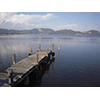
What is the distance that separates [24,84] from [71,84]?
5.43 metres

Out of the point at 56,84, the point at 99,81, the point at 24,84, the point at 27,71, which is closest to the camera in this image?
the point at 27,71

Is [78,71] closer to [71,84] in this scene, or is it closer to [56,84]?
[71,84]

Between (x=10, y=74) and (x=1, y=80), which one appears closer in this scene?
(x=10, y=74)

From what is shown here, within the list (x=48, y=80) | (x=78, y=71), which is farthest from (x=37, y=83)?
(x=78, y=71)

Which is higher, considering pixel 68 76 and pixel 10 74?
pixel 10 74

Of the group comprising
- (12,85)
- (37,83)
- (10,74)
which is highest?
(10,74)

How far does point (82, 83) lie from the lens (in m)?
12.2

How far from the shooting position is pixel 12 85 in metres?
7.79

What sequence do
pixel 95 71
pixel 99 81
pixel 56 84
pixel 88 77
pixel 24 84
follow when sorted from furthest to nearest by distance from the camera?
pixel 95 71 → pixel 88 77 → pixel 99 81 → pixel 56 84 → pixel 24 84

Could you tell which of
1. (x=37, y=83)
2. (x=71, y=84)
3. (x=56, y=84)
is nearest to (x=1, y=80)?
(x=37, y=83)

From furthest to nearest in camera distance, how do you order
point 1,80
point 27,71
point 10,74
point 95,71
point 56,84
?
point 95,71
point 56,84
point 27,71
point 1,80
point 10,74

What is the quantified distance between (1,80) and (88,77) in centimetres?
1081

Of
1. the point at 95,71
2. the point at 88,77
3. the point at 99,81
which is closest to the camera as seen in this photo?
the point at 99,81

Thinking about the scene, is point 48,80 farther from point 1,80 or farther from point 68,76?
point 1,80
